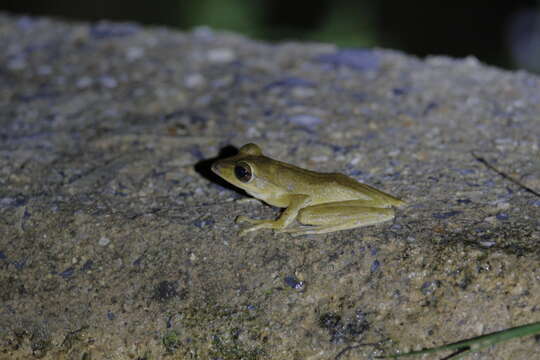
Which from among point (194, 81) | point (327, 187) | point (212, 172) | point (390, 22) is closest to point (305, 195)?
point (327, 187)

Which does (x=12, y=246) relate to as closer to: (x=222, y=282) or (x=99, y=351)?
(x=99, y=351)

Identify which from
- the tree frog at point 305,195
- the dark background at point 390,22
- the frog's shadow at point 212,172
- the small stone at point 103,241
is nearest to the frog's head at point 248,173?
the tree frog at point 305,195

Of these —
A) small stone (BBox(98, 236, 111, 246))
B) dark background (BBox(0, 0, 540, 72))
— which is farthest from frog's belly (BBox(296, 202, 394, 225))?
dark background (BBox(0, 0, 540, 72))

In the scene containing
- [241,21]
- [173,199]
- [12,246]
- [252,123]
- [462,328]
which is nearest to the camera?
[462,328]

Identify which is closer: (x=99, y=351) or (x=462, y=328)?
(x=462, y=328)

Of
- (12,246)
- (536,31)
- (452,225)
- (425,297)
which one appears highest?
(536,31)

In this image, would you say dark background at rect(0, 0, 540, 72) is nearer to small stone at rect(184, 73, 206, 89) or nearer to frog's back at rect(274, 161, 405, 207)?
small stone at rect(184, 73, 206, 89)

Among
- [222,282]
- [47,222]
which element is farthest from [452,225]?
[47,222]

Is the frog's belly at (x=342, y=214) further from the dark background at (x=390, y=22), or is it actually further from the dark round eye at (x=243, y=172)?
the dark background at (x=390, y=22)
